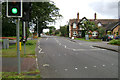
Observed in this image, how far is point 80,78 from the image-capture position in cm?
550

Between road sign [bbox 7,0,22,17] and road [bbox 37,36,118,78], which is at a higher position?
road sign [bbox 7,0,22,17]

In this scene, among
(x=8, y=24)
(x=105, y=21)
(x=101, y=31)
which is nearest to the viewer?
(x=8, y=24)

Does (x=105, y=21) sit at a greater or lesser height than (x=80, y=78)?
greater

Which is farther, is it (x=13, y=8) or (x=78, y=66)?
(x=78, y=66)

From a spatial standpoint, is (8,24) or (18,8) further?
(8,24)

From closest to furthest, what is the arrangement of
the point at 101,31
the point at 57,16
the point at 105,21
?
1. the point at 57,16
2. the point at 101,31
3. the point at 105,21

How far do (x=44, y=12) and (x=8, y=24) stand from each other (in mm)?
5531

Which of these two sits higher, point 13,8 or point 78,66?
point 13,8

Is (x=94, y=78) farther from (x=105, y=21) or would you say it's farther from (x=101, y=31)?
(x=105, y=21)

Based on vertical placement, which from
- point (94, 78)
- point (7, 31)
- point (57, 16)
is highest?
point (57, 16)

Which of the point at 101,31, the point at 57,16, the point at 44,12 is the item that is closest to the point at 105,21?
the point at 101,31

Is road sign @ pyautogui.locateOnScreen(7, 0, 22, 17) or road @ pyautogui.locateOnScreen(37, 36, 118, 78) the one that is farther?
road @ pyautogui.locateOnScreen(37, 36, 118, 78)

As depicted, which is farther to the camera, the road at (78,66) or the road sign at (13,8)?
the road at (78,66)

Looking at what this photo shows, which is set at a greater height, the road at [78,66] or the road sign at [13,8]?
the road sign at [13,8]
